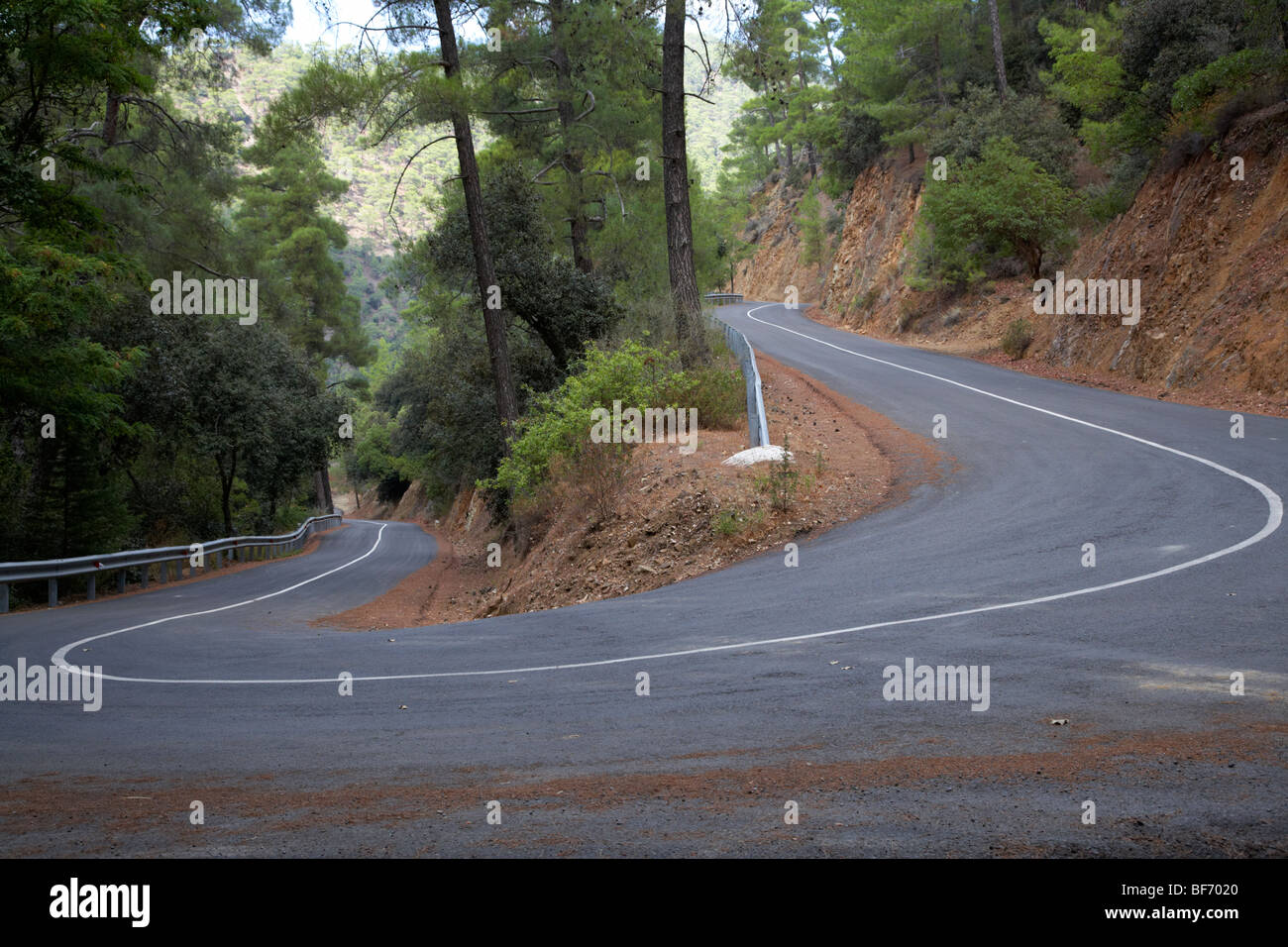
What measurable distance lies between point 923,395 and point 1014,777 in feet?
65.3

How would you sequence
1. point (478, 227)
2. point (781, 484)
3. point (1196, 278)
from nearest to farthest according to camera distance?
point (781, 484)
point (478, 227)
point (1196, 278)

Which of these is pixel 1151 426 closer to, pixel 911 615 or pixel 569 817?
pixel 911 615

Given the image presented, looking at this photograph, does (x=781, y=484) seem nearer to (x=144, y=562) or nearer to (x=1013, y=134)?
(x=144, y=562)

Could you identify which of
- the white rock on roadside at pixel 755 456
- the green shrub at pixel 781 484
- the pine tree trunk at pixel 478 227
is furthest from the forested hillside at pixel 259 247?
the green shrub at pixel 781 484

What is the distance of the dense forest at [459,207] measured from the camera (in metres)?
16.7

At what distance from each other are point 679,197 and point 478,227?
4778mm

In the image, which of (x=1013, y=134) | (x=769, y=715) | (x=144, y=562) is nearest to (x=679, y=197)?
(x=144, y=562)

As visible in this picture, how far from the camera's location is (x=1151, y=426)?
671 inches

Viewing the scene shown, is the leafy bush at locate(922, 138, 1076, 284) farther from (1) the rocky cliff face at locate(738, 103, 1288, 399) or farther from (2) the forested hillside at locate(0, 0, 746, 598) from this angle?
(2) the forested hillside at locate(0, 0, 746, 598)

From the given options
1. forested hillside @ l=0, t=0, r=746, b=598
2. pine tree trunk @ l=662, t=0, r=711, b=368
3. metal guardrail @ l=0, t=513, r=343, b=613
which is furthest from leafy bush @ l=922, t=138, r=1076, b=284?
metal guardrail @ l=0, t=513, r=343, b=613

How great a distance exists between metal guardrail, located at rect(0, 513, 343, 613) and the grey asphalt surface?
326 cm

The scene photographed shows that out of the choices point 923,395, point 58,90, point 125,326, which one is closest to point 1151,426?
point 923,395

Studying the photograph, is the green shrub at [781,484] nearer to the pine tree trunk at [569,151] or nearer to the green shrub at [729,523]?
the green shrub at [729,523]

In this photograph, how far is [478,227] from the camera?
66.0 ft
